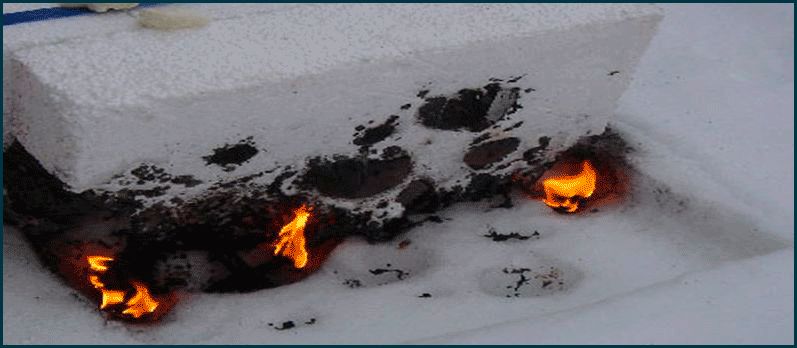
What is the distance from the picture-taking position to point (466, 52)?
6.06 ft

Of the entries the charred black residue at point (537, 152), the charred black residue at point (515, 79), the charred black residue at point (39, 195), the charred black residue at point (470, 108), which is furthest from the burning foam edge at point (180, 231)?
the charred black residue at point (515, 79)

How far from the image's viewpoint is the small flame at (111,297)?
187 centimetres

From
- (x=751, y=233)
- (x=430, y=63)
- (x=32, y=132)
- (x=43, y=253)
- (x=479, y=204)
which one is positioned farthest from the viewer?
(x=479, y=204)

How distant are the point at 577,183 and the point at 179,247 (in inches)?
38.1

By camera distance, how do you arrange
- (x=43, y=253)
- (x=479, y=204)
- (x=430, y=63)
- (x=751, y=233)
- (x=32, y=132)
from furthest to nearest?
1. (x=479, y=204)
2. (x=751, y=233)
3. (x=43, y=253)
4. (x=430, y=63)
5. (x=32, y=132)

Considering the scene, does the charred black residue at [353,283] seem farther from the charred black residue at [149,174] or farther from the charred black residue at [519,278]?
the charred black residue at [149,174]

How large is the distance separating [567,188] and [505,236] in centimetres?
25

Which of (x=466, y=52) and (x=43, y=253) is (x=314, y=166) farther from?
(x=43, y=253)

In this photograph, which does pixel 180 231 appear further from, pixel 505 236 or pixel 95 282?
pixel 505 236

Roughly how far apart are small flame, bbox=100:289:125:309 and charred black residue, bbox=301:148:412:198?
427 millimetres

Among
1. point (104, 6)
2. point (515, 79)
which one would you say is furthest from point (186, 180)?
point (515, 79)

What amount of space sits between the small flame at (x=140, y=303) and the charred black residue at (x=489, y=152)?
0.74m

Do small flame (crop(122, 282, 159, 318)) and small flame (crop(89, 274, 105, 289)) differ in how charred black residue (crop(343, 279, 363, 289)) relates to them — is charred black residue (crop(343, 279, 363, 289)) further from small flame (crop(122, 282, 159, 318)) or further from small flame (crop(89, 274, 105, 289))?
small flame (crop(89, 274, 105, 289))

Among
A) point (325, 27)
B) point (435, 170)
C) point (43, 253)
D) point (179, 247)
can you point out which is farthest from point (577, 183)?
point (43, 253)
